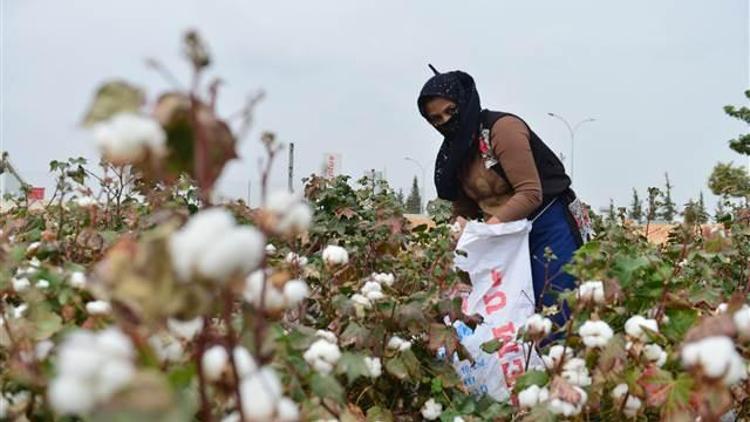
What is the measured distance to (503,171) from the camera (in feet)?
7.76

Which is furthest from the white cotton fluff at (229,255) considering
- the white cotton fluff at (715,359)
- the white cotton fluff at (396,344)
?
the white cotton fluff at (396,344)

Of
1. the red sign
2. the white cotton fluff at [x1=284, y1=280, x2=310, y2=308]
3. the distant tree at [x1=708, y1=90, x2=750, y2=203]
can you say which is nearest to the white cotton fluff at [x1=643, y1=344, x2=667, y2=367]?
the white cotton fluff at [x1=284, y1=280, x2=310, y2=308]

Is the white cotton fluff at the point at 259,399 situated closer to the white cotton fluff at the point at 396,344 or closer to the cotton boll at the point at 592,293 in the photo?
the cotton boll at the point at 592,293

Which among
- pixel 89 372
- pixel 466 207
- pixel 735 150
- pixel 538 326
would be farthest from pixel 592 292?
pixel 735 150

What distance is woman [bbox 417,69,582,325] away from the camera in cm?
231

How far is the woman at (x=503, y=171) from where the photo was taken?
231cm

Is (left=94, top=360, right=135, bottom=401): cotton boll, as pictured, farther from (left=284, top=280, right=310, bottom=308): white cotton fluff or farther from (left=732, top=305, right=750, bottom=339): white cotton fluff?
(left=732, top=305, right=750, bottom=339): white cotton fluff

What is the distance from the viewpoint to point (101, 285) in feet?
2.00

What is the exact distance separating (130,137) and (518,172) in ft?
5.91

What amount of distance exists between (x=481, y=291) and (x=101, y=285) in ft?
6.05

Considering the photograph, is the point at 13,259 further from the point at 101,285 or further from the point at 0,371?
the point at 101,285

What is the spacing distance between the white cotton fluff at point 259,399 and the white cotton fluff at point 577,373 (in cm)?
80

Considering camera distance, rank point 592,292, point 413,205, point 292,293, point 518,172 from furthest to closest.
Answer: point 413,205 < point 518,172 < point 592,292 < point 292,293

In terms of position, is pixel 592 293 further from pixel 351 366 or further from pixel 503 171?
pixel 503 171
